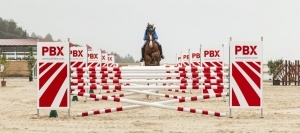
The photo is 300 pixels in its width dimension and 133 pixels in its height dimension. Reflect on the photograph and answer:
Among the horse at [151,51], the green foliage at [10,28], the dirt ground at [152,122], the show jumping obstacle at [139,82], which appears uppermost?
the green foliage at [10,28]

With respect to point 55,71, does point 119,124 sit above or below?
below

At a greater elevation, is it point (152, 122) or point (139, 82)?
point (139, 82)

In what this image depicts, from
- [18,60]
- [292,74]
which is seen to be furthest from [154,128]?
[18,60]

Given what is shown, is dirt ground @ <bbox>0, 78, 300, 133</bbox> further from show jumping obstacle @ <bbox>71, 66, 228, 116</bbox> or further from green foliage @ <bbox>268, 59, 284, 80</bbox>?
green foliage @ <bbox>268, 59, 284, 80</bbox>

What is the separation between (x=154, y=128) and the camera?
32.8 feet

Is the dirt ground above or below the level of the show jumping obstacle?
below

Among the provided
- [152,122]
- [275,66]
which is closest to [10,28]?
[275,66]

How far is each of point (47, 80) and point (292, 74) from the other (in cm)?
2632

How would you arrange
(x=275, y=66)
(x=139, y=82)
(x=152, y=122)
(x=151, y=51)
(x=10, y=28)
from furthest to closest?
(x=10, y=28)
(x=275, y=66)
(x=151, y=51)
(x=139, y=82)
(x=152, y=122)

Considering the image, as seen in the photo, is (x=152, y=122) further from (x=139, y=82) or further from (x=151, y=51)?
(x=151, y=51)

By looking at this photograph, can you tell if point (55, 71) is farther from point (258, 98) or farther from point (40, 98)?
point (258, 98)


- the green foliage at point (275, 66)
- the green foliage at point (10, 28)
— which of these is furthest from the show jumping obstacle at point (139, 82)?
the green foliage at point (10, 28)

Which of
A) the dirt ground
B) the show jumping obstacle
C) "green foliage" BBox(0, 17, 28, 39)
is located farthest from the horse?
"green foliage" BBox(0, 17, 28, 39)

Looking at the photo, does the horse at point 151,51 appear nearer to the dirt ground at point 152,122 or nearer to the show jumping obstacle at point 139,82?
the dirt ground at point 152,122
